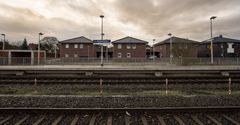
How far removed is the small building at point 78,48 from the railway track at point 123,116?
190ft

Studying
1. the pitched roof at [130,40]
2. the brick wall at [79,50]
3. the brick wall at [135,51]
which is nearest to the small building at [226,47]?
the brick wall at [135,51]

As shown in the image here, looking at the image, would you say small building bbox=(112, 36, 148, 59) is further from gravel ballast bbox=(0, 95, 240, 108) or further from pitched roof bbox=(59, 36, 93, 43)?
gravel ballast bbox=(0, 95, 240, 108)

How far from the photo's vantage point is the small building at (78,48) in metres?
63.5

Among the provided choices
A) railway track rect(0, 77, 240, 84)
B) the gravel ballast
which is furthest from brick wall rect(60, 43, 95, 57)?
the gravel ballast

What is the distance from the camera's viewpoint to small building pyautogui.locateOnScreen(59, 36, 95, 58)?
63500mm

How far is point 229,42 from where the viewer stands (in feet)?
227

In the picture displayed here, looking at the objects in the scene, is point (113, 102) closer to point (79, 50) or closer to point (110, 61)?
point (110, 61)

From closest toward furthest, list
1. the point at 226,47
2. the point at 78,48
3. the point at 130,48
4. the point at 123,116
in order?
the point at 123,116 < the point at 130,48 < the point at 78,48 < the point at 226,47

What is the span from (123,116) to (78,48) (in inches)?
2354

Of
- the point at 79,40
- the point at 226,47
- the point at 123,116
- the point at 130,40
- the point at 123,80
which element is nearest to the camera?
the point at 123,116

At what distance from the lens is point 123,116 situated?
20.6 ft

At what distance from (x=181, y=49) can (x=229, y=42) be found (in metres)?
42.6

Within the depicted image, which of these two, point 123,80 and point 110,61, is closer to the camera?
point 123,80

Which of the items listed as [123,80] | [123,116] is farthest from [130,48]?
[123,116]
